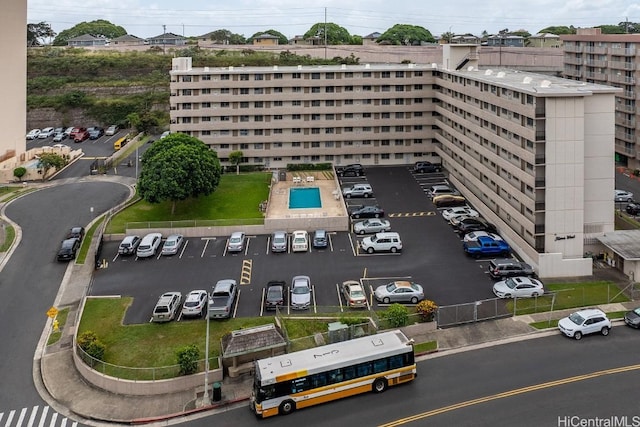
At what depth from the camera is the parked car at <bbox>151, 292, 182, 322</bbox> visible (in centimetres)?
3384

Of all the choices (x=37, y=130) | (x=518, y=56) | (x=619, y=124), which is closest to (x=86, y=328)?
(x=619, y=124)

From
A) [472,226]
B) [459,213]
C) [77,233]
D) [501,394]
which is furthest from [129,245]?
[501,394]

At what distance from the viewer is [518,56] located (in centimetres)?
11938

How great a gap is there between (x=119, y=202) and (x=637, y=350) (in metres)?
48.9

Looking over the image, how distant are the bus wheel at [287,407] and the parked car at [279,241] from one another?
21353 mm

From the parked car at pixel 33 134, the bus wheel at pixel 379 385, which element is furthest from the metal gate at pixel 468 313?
the parked car at pixel 33 134

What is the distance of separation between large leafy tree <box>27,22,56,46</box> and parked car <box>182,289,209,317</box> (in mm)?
146537

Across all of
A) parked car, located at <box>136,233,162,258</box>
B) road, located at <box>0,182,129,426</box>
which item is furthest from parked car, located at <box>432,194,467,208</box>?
road, located at <box>0,182,129,426</box>

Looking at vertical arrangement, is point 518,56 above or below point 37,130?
above

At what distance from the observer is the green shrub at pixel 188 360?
91.4ft

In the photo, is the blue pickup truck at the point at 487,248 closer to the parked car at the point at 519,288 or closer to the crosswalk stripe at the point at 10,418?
the parked car at the point at 519,288

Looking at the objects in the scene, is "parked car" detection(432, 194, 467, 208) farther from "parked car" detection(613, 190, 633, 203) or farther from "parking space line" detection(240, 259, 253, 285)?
"parking space line" detection(240, 259, 253, 285)

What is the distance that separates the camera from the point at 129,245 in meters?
45.8

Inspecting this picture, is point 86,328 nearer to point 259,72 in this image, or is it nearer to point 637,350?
point 637,350
